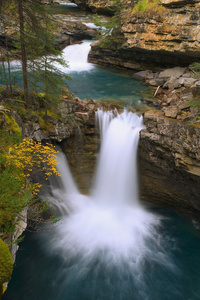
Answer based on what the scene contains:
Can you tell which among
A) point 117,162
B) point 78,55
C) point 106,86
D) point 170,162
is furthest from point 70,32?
point 170,162

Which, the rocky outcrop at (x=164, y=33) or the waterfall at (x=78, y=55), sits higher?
the rocky outcrop at (x=164, y=33)

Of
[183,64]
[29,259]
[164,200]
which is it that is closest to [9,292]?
[29,259]

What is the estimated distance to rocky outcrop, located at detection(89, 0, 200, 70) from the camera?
16.2 metres

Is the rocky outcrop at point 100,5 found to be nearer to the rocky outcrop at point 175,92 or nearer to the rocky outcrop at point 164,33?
the rocky outcrop at point 164,33

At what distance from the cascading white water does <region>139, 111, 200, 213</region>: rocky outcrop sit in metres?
0.83

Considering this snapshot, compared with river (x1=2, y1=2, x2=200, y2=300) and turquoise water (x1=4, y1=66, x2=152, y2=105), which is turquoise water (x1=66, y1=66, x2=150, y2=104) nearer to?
turquoise water (x1=4, y1=66, x2=152, y2=105)

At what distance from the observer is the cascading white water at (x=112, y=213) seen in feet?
35.2

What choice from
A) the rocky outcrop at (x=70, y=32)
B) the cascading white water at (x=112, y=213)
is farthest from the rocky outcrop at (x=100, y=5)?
the cascading white water at (x=112, y=213)

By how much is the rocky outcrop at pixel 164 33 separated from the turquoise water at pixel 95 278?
15988mm

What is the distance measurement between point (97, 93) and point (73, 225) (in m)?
12.0

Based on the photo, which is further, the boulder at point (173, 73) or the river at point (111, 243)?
the boulder at point (173, 73)

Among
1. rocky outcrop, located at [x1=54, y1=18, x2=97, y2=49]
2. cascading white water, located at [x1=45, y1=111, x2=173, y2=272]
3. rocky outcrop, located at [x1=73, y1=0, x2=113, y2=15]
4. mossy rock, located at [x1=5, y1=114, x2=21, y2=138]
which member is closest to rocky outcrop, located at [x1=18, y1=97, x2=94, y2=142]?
mossy rock, located at [x1=5, y1=114, x2=21, y2=138]

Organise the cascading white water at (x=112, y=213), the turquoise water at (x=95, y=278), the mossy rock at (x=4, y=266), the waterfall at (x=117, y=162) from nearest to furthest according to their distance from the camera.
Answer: the mossy rock at (x=4, y=266) → the turquoise water at (x=95, y=278) → the cascading white water at (x=112, y=213) → the waterfall at (x=117, y=162)

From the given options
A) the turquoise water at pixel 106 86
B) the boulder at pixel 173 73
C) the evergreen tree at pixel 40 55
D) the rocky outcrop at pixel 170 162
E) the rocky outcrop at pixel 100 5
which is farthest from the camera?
the rocky outcrop at pixel 100 5
